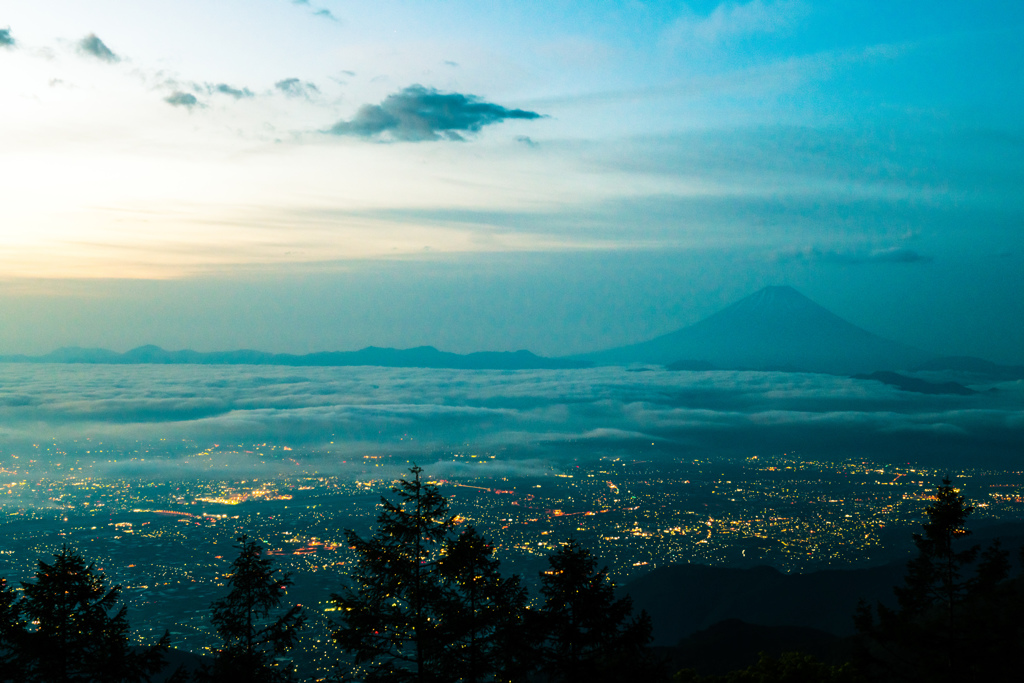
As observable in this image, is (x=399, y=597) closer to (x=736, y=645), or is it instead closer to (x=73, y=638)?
(x=73, y=638)

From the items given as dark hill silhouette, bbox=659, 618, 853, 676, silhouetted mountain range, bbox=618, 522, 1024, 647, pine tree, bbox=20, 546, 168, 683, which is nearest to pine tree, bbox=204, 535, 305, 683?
pine tree, bbox=20, 546, 168, 683

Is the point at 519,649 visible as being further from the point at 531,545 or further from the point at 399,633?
the point at 531,545

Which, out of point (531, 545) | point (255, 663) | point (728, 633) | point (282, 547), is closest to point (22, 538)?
point (282, 547)

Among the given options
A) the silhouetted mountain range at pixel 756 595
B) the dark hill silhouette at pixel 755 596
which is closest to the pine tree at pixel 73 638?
Result: the silhouetted mountain range at pixel 756 595

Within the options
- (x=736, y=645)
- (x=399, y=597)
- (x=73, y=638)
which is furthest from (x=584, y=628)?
(x=736, y=645)

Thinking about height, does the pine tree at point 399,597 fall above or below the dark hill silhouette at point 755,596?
above

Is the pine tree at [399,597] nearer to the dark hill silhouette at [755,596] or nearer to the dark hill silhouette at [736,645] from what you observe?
the dark hill silhouette at [736,645]
